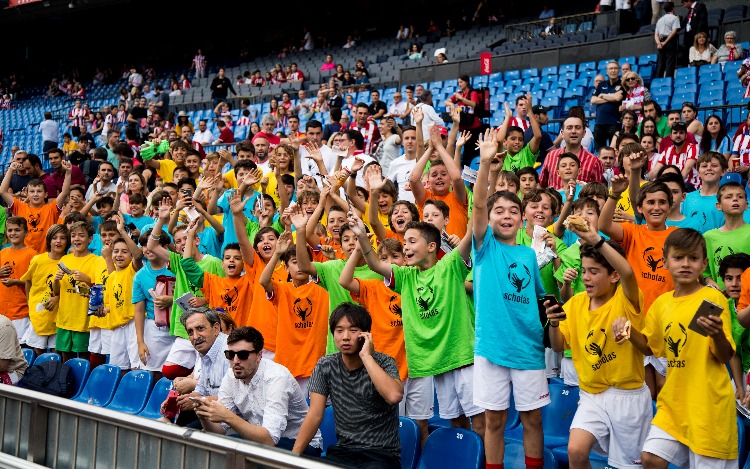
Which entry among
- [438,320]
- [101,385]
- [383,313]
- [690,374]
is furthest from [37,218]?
[690,374]

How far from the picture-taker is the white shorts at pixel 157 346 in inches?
295

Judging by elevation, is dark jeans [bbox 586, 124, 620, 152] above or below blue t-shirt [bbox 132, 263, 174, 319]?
above

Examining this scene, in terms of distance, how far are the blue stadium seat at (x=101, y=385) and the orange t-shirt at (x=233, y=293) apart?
111 cm

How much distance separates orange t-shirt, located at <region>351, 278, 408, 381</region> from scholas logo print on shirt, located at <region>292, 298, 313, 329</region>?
0.55m

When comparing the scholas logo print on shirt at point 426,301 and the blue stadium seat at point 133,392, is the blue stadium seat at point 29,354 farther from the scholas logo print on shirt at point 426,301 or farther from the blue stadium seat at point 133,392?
the scholas logo print on shirt at point 426,301

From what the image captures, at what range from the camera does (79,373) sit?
24.6 ft

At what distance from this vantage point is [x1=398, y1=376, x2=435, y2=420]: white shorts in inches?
207

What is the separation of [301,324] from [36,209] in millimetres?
5734

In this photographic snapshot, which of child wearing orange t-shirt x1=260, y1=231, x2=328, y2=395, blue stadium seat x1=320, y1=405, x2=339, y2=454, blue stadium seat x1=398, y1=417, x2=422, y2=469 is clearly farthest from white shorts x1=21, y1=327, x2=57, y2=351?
blue stadium seat x1=398, y1=417, x2=422, y2=469

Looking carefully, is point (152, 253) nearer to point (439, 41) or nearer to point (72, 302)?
point (72, 302)

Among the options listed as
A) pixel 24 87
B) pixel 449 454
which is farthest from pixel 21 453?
pixel 24 87

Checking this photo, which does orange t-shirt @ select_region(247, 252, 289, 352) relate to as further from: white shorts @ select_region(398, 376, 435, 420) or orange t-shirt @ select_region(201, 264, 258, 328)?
white shorts @ select_region(398, 376, 435, 420)

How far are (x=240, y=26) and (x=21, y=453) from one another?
29269 millimetres

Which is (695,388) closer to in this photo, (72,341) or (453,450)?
(453,450)
